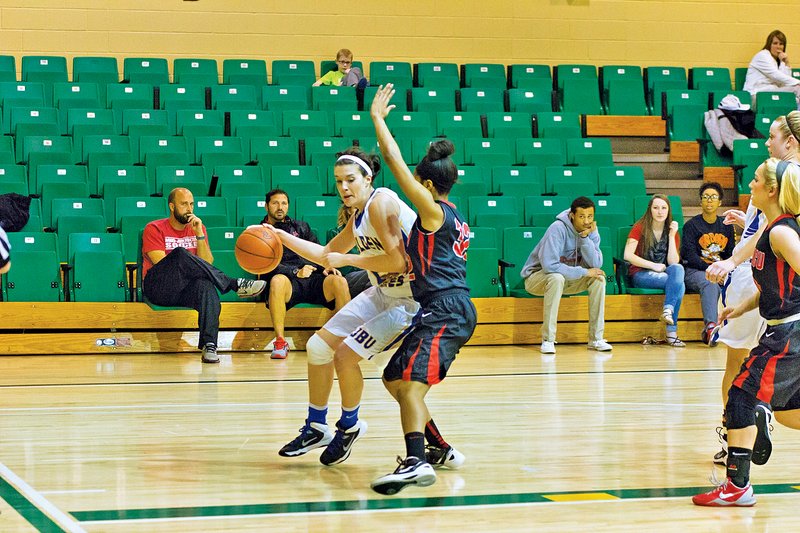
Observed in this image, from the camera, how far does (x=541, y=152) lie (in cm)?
966

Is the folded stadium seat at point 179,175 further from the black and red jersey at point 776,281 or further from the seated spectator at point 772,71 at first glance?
the seated spectator at point 772,71

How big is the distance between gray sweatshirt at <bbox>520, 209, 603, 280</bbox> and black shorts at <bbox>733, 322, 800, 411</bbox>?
15.0ft

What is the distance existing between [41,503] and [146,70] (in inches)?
312

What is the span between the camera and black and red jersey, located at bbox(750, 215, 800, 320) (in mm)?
3314

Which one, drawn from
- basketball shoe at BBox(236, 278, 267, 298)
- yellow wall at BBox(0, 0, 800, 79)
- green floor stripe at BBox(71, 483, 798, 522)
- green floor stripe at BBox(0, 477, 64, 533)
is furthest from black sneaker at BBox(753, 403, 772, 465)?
yellow wall at BBox(0, 0, 800, 79)

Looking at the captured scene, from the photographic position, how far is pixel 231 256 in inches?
308

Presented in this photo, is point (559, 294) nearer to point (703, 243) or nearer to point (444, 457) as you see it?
point (703, 243)

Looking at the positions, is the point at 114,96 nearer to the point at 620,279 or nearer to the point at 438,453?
the point at 620,279

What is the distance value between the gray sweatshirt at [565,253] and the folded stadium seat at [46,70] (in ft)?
16.3

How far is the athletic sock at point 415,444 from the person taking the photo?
11.6 ft

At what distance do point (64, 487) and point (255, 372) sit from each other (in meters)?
3.13

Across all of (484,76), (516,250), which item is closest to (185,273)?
(516,250)

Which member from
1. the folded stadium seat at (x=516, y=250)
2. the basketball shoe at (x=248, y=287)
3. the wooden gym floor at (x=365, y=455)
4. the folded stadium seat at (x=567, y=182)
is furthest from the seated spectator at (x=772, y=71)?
the basketball shoe at (x=248, y=287)

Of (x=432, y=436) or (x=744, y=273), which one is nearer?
(x=432, y=436)
